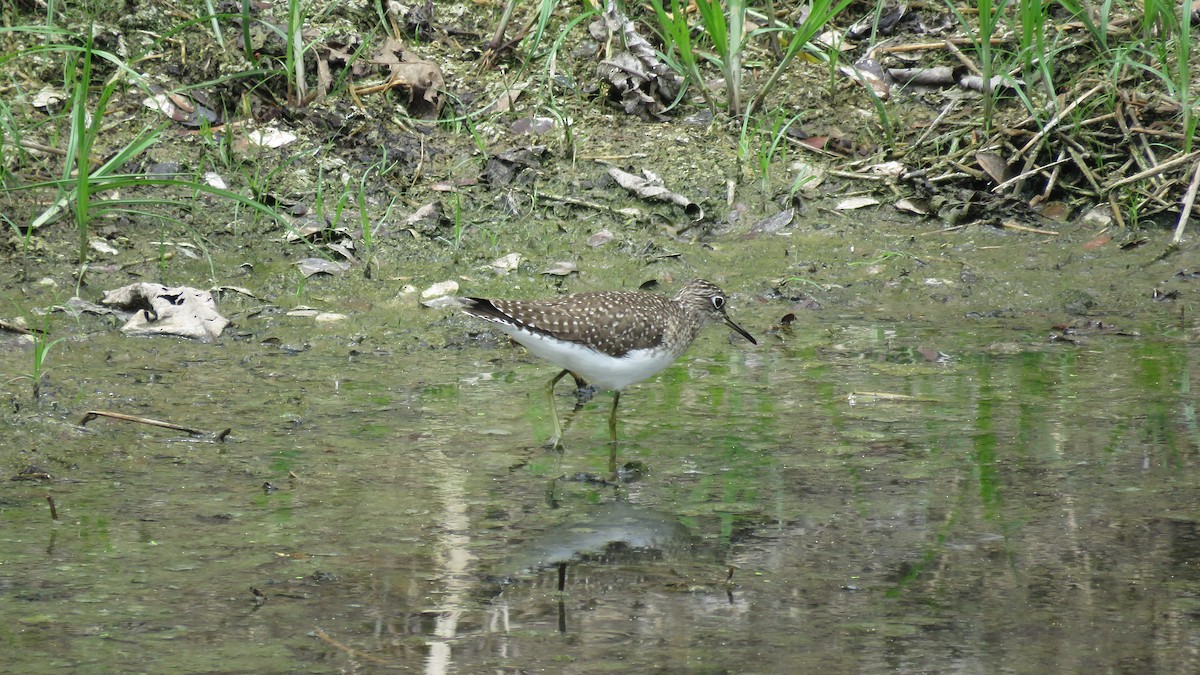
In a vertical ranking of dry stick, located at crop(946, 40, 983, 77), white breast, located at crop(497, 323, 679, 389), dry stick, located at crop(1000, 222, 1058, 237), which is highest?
dry stick, located at crop(946, 40, 983, 77)

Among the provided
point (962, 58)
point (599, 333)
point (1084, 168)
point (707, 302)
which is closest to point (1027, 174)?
point (1084, 168)

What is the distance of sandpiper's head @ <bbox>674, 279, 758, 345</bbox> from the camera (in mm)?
6668

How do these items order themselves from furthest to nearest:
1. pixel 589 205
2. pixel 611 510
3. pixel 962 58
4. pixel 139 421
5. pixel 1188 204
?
pixel 962 58 → pixel 589 205 → pixel 1188 204 → pixel 139 421 → pixel 611 510

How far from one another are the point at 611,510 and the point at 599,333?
4.12ft

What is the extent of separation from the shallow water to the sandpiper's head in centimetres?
25

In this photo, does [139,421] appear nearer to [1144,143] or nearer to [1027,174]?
[1027,174]

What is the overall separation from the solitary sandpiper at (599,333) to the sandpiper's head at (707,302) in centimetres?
26

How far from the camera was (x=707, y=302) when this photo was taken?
6.68m

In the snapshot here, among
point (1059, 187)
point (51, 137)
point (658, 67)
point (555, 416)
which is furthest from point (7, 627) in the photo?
point (1059, 187)

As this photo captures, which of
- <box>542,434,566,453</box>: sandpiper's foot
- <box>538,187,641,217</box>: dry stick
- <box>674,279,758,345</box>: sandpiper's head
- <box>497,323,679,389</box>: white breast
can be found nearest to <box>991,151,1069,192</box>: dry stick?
<box>538,187,641,217</box>: dry stick

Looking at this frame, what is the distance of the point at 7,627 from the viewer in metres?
3.67

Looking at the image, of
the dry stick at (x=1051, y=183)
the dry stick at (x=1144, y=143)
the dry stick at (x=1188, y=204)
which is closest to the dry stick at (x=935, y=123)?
the dry stick at (x=1051, y=183)

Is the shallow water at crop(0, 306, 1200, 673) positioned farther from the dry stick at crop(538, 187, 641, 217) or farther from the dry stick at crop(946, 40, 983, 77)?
the dry stick at crop(946, 40, 983, 77)

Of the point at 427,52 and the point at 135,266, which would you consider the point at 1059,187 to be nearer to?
the point at 427,52
